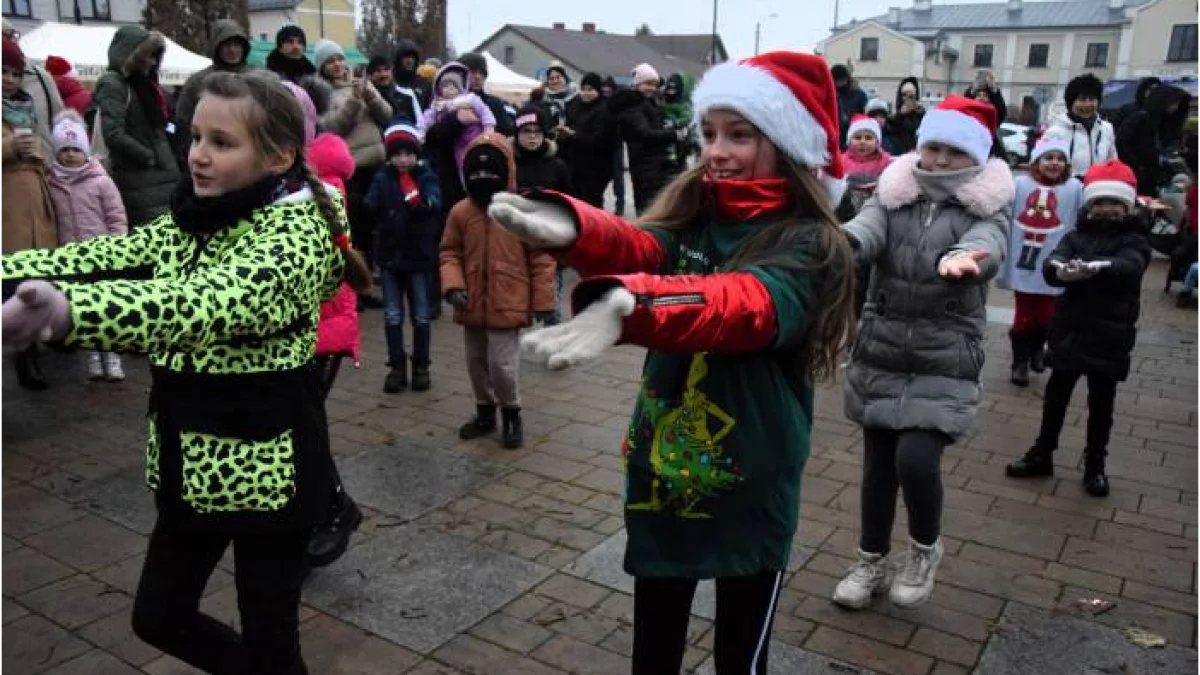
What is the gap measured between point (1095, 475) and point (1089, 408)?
34cm

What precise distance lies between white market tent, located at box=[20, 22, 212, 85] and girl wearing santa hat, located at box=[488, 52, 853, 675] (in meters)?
13.8

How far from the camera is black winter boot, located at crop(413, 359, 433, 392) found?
6426mm

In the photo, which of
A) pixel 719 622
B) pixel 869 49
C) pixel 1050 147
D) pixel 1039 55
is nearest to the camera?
pixel 719 622

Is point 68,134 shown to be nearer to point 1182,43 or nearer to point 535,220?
point 535,220

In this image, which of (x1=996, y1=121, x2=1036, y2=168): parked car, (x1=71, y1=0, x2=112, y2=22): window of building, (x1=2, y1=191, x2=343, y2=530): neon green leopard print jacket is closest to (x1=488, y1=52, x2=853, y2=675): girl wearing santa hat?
(x1=2, y1=191, x2=343, y2=530): neon green leopard print jacket

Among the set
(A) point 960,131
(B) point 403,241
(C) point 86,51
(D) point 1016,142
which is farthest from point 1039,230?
(C) point 86,51

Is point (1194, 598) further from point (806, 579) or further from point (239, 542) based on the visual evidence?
point (239, 542)

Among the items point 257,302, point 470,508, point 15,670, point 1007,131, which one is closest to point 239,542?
point 257,302

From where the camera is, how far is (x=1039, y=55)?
225 feet

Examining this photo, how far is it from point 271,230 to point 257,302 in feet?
0.81

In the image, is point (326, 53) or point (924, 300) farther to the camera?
point (326, 53)

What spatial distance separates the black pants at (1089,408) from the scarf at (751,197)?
11.1 ft

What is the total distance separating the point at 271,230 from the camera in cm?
223

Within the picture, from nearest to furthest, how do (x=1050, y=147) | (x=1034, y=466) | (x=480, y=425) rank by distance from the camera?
(x=1034, y=466) < (x=480, y=425) < (x=1050, y=147)
